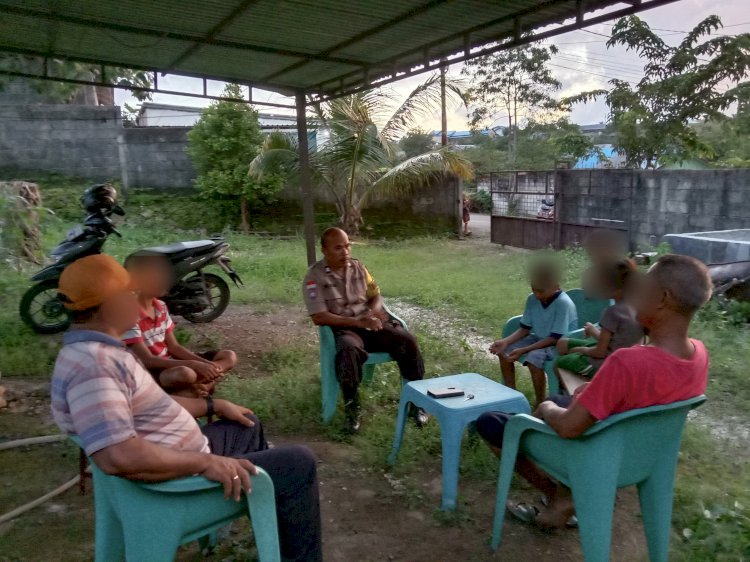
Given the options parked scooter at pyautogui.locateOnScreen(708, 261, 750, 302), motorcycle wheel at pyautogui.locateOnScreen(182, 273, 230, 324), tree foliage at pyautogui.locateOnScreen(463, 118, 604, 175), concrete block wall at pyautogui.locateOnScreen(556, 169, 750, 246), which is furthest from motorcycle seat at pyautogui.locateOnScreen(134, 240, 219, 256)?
tree foliage at pyautogui.locateOnScreen(463, 118, 604, 175)

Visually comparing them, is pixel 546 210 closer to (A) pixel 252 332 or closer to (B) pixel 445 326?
(B) pixel 445 326

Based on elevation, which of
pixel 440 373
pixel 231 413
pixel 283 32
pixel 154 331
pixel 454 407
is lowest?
pixel 440 373

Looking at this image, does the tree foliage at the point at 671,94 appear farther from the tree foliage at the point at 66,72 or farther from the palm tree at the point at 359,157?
the tree foliage at the point at 66,72

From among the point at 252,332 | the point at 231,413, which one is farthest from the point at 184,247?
the point at 231,413

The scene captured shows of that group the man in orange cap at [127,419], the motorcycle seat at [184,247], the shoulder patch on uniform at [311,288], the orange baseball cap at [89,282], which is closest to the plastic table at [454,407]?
the man in orange cap at [127,419]

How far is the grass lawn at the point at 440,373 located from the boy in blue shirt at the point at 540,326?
0.60 meters

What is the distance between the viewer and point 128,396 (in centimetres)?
170

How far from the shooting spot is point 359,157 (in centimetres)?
1153

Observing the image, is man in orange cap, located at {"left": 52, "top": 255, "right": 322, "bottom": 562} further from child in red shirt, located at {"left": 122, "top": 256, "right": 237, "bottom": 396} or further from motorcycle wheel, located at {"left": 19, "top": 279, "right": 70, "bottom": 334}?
motorcycle wheel, located at {"left": 19, "top": 279, "right": 70, "bottom": 334}

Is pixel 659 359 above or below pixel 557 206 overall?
below

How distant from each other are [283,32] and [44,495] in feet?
11.3

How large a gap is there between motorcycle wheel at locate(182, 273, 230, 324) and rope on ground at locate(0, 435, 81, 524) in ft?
8.60

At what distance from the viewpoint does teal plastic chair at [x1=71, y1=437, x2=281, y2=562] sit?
5.66 feet

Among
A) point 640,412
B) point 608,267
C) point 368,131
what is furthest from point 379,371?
point 368,131
